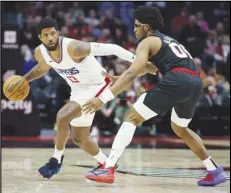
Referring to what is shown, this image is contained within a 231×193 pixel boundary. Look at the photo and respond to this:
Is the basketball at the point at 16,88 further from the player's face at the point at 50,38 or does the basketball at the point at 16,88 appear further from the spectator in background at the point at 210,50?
the spectator in background at the point at 210,50

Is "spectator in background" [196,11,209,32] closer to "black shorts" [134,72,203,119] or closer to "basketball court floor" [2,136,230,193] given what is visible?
"basketball court floor" [2,136,230,193]

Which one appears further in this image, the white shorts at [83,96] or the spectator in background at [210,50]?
the spectator in background at [210,50]

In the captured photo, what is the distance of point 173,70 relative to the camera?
600cm

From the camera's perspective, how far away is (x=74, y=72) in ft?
21.7

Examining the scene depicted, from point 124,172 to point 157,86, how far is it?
180 centimetres

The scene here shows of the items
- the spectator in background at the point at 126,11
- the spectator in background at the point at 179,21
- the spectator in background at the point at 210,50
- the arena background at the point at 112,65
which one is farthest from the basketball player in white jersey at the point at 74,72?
the spectator in background at the point at 126,11

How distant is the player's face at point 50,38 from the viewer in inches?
255

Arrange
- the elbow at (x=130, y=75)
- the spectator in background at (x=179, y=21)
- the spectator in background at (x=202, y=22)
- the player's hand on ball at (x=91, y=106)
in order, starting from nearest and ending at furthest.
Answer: the player's hand on ball at (x=91, y=106)
the elbow at (x=130, y=75)
the spectator in background at (x=179, y=21)
the spectator in background at (x=202, y=22)

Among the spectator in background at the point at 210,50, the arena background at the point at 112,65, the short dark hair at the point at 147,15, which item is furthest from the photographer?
the spectator in background at the point at 210,50

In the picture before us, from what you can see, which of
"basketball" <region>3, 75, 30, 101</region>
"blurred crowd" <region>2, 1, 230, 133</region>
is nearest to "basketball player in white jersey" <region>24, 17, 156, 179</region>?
"basketball" <region>3, 75, 30, 101</region>

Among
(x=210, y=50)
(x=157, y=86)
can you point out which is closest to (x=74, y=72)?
(x=157, y=86)

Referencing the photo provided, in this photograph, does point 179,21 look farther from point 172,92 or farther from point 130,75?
point 130,75

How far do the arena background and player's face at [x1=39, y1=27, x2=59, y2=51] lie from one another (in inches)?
123

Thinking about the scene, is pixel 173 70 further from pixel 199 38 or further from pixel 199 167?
pixel 199 38
